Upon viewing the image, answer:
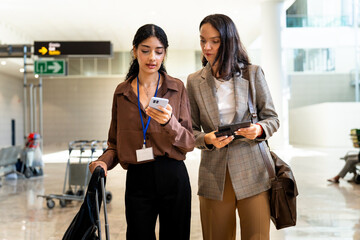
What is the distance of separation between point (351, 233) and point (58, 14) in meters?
17.6

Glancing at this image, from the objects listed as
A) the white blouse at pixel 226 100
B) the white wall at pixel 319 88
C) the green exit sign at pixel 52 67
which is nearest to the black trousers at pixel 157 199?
the white blouse at pixel 226 100

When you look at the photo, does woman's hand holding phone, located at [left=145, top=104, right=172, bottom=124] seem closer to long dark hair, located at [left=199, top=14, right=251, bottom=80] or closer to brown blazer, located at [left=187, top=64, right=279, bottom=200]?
brown blazer, located at [left=187, top=64, right=279, bottom=200]

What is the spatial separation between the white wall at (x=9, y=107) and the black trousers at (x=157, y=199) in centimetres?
2762

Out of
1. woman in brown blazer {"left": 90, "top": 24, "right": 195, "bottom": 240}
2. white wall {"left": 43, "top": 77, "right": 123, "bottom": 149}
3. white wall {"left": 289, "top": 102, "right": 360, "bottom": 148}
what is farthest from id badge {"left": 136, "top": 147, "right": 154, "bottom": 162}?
white wall {"left": 43, "top": 77, "right": 123, "bottom": 149}

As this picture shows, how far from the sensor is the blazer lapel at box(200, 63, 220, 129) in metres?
2.36

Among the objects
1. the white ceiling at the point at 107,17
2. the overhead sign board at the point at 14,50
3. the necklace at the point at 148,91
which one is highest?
the white ceiling at the point at 107,17

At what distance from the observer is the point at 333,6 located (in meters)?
24.6

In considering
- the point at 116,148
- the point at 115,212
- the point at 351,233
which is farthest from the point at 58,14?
the point at 116,148

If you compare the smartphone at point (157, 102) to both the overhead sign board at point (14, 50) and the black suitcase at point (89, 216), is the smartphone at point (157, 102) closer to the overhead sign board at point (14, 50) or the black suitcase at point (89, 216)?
the black suitcase at point (89, 216)

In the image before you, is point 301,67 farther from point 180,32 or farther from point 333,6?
point 180,32

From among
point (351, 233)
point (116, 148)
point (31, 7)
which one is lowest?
point (351, 233)

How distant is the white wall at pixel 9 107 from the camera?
27734 millimetres

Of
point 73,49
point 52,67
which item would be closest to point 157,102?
point 52,67

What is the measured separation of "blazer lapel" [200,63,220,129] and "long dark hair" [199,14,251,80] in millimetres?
75
